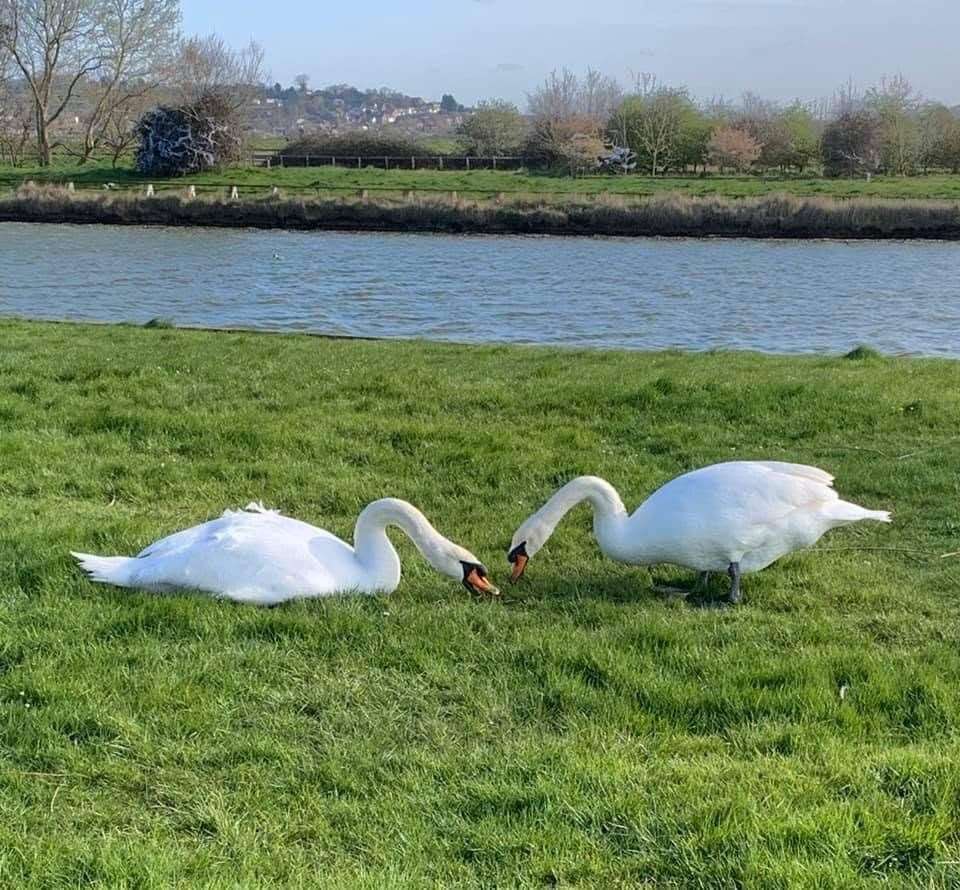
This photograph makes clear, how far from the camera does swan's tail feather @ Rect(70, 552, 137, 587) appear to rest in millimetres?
6125

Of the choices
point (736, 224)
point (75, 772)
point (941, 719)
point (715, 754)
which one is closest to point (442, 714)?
point (715, 754)

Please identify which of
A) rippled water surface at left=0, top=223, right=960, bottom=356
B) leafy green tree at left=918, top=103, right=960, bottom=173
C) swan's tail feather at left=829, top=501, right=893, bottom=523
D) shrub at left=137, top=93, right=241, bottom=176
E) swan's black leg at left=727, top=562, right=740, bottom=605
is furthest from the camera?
leafy green tree at left=918, top=103, right=960, bottom=173

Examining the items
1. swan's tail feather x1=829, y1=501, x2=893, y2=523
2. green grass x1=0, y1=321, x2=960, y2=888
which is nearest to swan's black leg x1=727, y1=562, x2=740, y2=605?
green grass x1=0, y1=321, x2=960, y2=888

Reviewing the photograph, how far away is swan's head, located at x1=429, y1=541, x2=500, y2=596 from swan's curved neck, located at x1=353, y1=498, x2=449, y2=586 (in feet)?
0.13

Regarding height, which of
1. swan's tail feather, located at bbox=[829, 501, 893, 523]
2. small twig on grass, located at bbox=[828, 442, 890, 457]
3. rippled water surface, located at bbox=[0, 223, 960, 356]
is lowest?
small twig on grass, located at bbox=[828, 442, 890, 457]

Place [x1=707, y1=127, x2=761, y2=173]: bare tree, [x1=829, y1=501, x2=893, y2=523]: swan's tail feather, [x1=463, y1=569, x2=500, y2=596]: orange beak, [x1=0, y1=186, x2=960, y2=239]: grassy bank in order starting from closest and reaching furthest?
[x1=463, y1=569, x2=500, y2=596]: orange beak → [x1=829, y1=501, x2=893, y2=523]: swan's tail feather → [x1=0, y1=186, x2=960, y2=239]: grassy bank → [x1=707, y1=127, x2=761, y2=173]: bare tree

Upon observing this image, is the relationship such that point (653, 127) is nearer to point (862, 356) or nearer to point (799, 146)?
point (799, 146)

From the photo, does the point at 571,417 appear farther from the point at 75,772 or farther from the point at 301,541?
the point at 75,772

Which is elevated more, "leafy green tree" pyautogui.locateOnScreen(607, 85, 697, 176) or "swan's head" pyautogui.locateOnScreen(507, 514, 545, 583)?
"leafy green tree" pyautogui.locateOnScreen(607, 85, 697, 176)

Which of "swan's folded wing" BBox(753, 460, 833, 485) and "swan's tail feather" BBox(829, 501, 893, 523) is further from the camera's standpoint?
"swan's folded wing" BBox(753, 460, 833, 485)

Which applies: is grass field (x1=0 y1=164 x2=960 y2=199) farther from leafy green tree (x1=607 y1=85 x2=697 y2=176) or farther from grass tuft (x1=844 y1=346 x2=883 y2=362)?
grass tuft (x1=844 y1=346 x2=883 y2=362)

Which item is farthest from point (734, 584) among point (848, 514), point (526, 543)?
point (526, 543)

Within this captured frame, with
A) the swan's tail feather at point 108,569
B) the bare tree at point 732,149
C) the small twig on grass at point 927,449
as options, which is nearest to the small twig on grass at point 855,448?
the small twig on grass at point 927,449

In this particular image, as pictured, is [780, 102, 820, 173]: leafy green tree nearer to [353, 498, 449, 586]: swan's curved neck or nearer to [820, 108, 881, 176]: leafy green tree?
[820, 108, 881, 176]: leafy green tree
